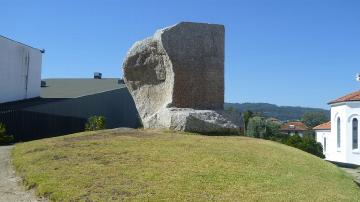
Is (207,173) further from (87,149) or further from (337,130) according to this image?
(337,130)

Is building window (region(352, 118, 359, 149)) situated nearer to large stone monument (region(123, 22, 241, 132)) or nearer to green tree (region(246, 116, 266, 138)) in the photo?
green tree (region(246, 116, 266, 138))

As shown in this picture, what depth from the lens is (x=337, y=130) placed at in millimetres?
52188

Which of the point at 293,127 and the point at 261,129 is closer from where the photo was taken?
the point at 261,129

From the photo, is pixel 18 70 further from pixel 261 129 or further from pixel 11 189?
pixel 261 129

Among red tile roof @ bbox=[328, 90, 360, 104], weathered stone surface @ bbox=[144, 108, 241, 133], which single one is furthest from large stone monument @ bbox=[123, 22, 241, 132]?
red tile roof @ bbox=[328, 90, 360, 104]

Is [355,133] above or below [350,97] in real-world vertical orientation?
below

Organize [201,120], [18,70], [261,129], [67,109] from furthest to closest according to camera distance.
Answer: [261,129] → [67,109] → [18,70] → [201,120]

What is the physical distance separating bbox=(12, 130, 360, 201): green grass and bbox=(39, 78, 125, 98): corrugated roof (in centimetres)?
2683

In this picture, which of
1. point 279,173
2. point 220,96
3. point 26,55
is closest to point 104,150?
point 279,173

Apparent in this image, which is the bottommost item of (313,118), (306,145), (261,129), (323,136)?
(306,145)

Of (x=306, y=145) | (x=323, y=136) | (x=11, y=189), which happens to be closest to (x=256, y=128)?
(x=306, y=145)

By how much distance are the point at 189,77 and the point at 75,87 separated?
3041 cm

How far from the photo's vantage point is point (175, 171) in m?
11.5

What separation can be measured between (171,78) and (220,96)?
6.36 ft
